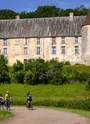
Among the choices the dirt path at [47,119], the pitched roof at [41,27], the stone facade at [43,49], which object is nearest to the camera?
the dirt path at [47,119]

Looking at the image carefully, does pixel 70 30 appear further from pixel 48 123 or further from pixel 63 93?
pixel 48 123

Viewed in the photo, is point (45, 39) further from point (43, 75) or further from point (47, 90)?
point (47, 90)

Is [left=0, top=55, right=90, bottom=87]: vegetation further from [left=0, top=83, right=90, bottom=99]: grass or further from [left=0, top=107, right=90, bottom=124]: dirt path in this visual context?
[left=0, top=107, right=90, bottom=124]: dirt path

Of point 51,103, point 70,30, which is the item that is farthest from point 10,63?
point 51,103

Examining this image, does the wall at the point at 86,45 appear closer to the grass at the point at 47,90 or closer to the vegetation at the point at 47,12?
the grass at the point at 47,90

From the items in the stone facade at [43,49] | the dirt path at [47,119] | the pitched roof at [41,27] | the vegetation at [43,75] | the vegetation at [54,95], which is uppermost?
the pitched roof at [41,27]

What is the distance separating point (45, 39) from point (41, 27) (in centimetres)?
289

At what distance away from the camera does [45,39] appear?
82.1 m

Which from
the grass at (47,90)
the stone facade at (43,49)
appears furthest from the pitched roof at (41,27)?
the grass at (47,90)

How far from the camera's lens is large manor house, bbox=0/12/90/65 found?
8106 cm

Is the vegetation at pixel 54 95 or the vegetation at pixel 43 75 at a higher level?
the vegetation at pixel 43 75

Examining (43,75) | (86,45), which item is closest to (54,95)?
(43,75)

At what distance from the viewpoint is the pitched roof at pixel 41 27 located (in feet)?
267

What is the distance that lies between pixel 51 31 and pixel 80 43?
21.2 ft
